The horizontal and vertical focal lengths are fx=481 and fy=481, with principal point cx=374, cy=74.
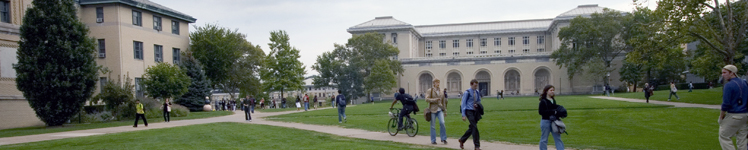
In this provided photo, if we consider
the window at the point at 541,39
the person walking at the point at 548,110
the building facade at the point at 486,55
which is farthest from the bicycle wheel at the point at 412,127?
the window at the point at 541,39

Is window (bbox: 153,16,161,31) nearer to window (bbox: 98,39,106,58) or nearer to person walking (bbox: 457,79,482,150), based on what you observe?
window (bbox: 98,39,106,58)

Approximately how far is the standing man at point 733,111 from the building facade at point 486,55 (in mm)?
56871

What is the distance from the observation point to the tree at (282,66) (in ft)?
157

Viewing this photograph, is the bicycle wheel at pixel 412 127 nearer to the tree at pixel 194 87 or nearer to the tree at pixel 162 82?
the tree at pixel 162 82

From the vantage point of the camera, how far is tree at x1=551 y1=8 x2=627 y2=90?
57.9 meters

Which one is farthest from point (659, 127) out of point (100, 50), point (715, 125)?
point (100, 50)

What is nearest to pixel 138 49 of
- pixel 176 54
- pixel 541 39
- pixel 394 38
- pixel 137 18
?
pixel 137 18

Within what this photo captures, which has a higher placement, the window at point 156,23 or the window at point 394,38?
the window at point 394,38

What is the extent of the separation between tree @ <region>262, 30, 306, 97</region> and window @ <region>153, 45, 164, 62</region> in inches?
420

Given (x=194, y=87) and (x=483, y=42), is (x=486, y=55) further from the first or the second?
(x=194, y=87)

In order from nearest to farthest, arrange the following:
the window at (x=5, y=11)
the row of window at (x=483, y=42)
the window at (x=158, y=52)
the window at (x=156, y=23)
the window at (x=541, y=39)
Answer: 1. the window at (x=5, y=11)
2. the window at (x=156, y=23)
3. the window at (x=158, y=52)
4. the window at (x=541, y=39)
5. the row of window at (x=483, y=42)

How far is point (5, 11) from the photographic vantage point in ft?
90.6

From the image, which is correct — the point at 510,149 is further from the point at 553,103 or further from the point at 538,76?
the point at 538,76

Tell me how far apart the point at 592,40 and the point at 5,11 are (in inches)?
2302
